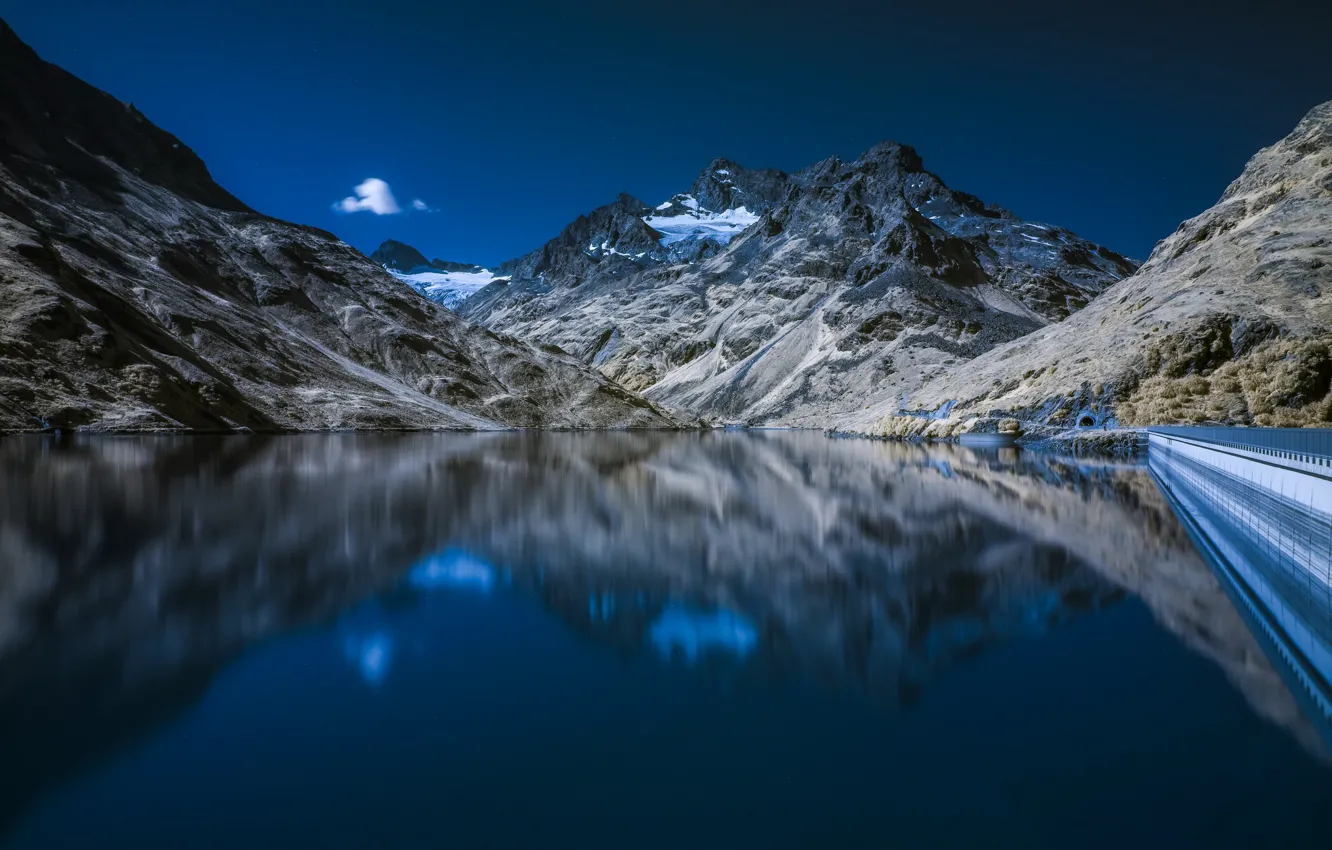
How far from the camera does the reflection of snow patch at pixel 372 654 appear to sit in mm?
8300

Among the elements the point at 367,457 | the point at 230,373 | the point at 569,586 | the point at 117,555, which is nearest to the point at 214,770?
the point at 569,586

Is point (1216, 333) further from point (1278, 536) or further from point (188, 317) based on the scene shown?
point (188, 317)

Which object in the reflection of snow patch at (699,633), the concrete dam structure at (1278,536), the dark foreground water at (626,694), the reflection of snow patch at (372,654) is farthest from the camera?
the concrete dam structure at (1278,536)

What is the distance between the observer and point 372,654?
8992 millimetres

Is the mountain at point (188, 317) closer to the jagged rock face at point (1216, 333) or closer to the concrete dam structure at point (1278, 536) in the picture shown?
the jagged rock face at point (1216, 333)

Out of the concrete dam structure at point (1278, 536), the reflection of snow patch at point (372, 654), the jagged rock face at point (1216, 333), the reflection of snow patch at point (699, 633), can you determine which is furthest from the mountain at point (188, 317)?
the concrete dam structure at point (1278, 536)

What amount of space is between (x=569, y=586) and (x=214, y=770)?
6.75m

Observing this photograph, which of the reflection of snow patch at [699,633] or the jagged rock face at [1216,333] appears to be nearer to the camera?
the reflection of snow patch at [699,633]

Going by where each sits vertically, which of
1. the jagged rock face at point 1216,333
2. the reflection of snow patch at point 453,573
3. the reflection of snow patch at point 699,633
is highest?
the jagged rock face at point 1216,333

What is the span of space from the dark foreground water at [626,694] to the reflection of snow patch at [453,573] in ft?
0.27

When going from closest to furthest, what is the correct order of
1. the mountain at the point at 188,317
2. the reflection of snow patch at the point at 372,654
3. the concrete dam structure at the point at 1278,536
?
the reflection of snow patch at the point at 372,654 → the concrete dam structure at the point at 1278,536 → the mountain at the point at 188,317

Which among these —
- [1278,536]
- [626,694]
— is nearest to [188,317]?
[626,694]

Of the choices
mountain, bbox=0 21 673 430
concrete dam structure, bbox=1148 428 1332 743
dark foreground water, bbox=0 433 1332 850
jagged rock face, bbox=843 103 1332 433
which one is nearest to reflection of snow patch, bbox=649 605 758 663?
dark foreground water, bbox=0 433 1332 850

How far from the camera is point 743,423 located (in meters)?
144
